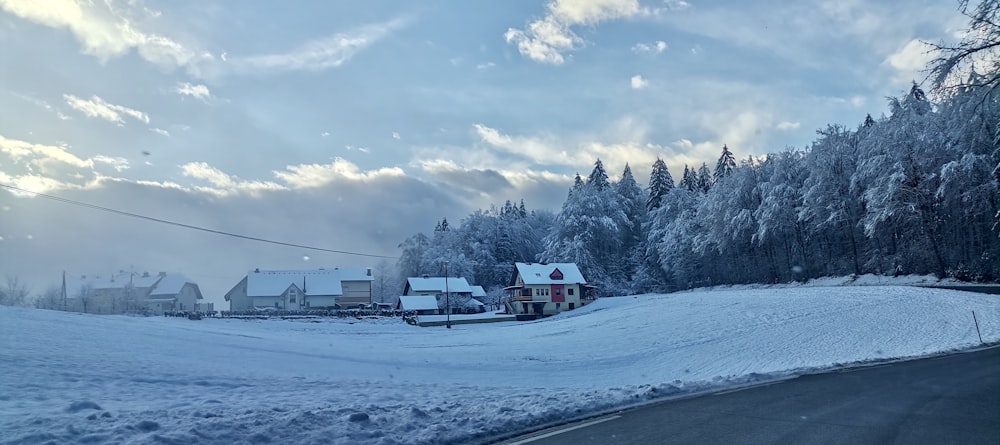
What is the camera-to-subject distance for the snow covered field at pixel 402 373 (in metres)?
9.03

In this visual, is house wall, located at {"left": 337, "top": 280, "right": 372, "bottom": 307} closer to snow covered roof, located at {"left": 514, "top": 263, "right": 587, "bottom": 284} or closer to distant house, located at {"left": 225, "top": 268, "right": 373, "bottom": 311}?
distant house, located at {"left": 225, "top": 268, "right": 373, "bottom": 311}

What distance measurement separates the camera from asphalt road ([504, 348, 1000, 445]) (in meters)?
8.60

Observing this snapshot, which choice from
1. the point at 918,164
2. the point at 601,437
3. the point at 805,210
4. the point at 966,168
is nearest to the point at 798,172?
the point at 805,210

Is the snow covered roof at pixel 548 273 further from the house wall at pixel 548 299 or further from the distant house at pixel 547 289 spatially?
the house wall at pixel 548 299

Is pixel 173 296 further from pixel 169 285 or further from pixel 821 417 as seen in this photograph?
pixel 821 417

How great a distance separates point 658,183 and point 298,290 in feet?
223

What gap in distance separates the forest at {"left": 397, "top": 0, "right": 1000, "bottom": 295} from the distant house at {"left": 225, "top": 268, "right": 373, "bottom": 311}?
13603mm

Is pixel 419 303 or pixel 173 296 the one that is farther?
pixel 173 296

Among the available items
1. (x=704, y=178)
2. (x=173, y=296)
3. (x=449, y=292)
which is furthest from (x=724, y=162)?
(x=173, y=296)

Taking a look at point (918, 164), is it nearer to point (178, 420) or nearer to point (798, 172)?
point (798, 172)

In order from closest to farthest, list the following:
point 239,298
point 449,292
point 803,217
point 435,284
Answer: point 803,217, point 449,292, point 435,284, point 239,298

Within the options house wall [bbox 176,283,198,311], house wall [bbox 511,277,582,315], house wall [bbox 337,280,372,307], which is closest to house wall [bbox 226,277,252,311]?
house wall [bbox 176,283,198,311]

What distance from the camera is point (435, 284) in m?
101

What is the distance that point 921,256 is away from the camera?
178ft
